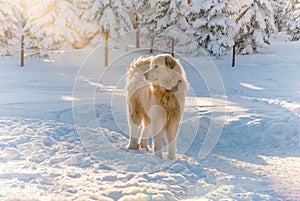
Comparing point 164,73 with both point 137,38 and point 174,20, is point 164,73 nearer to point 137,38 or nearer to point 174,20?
point 174,20

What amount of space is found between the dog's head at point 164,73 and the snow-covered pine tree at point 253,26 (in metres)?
20.0

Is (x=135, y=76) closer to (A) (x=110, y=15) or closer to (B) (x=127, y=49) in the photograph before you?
(A) (x=110, y=15)

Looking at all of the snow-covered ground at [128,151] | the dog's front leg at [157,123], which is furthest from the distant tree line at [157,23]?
the dog's front leg at [157,123]

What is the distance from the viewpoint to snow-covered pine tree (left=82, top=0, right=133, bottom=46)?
2538 centimetres

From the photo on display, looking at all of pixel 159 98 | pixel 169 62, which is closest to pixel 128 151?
pixel 159 98

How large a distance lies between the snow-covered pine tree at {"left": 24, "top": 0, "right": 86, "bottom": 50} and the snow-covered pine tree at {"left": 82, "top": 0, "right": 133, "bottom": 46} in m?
0.93

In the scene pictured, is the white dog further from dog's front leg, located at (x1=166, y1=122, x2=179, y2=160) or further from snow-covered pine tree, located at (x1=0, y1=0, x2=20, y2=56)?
snow-covered pine tree, located at (x1=0, y1=0, x2=20, y2=56)

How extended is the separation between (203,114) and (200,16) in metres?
Answer: 16.8

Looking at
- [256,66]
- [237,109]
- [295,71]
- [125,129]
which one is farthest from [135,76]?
[256,66]

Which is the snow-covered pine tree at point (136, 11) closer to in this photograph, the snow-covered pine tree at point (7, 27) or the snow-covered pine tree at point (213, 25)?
the snow-covered pine tree at point (213, 25)

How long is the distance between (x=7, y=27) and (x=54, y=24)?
317cm

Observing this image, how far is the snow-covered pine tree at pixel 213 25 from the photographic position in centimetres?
2389

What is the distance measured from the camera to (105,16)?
25.7m

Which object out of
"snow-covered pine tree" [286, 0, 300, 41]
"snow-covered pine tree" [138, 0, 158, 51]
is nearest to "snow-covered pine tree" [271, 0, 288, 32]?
"snow-covered pine tree" [286, 0, 300, 41]
